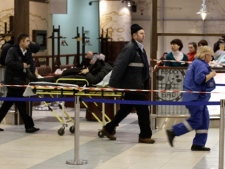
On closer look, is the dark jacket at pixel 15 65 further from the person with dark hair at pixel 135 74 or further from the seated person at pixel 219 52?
the seated person at pixel 219 52

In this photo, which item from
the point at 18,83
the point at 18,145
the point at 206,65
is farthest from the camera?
the point at 18,83

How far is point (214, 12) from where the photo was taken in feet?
85.8

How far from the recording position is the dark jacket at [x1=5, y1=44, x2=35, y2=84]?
11.3m

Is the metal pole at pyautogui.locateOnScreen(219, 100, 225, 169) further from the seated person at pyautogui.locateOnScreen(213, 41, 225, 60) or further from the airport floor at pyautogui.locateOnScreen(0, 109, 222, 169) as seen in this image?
the seated person at pyautogui.locateOnScreen(213, 41, 225, 60)

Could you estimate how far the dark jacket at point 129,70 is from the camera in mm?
10047

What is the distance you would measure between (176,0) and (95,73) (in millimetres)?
15426

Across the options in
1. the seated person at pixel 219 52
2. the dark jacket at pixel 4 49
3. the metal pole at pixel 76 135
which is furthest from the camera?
the seated person at pixel 219 52

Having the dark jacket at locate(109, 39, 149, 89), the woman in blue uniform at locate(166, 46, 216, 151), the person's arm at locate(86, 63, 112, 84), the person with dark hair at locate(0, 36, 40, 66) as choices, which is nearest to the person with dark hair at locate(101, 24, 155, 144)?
the dark jacket at locate(109, 39, 149, 89)

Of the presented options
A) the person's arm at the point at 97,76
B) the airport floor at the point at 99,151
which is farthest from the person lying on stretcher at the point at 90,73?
the airport floor at the point at 99,151

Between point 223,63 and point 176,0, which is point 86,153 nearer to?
point 223,63

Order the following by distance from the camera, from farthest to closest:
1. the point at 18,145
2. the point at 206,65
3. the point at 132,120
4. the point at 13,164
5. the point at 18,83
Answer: the point at 132,120 → the point at 18,83 → the point at 18,145 → the point at 206,65 → the point at 13,164

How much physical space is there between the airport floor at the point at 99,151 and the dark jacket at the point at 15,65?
917 millimetres

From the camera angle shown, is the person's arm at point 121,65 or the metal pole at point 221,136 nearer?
the metal pole at point 221,136

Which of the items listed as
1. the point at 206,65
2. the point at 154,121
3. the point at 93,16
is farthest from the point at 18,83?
the point at 93,16
